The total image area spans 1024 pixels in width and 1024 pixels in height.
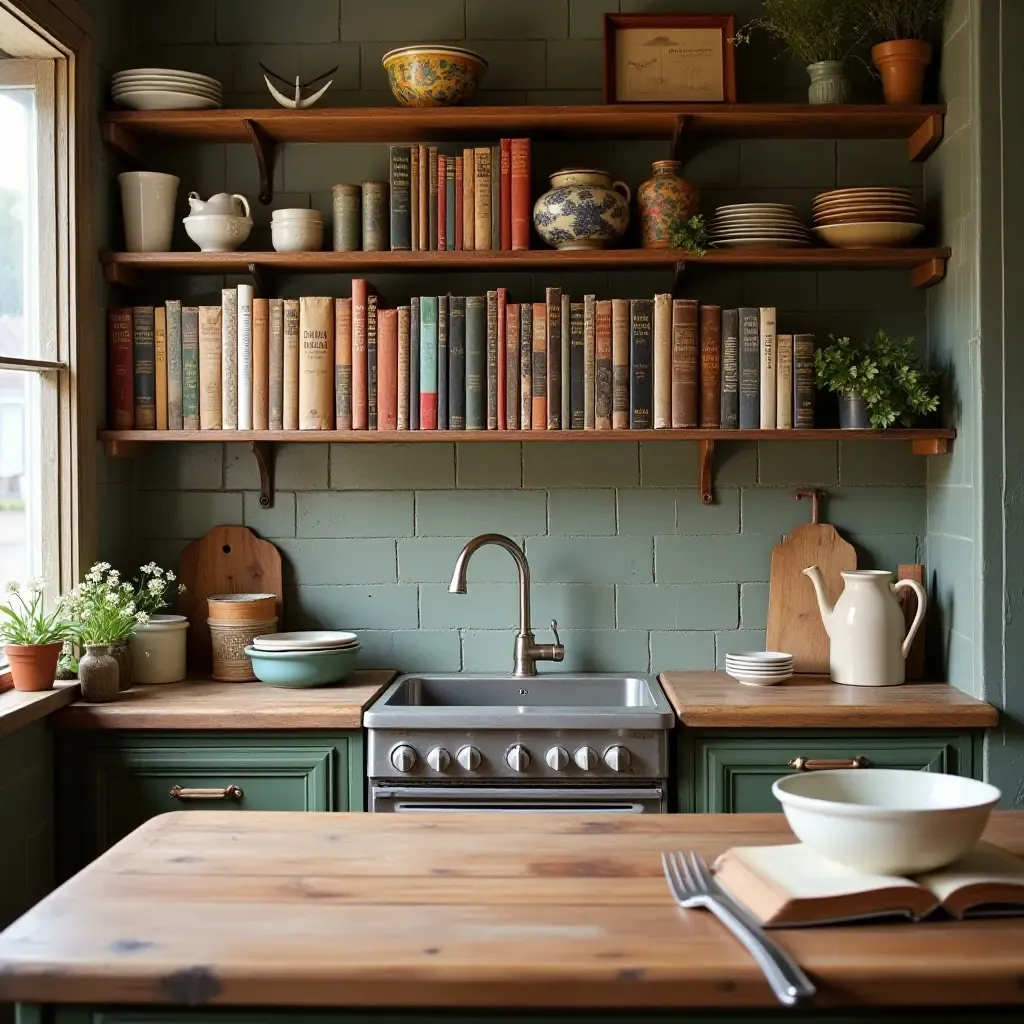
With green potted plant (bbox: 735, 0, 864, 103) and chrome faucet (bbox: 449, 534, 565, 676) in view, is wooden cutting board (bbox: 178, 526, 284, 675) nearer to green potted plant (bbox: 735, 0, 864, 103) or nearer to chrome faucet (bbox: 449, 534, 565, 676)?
chrome faucet (bbox: 449, 534, 565, 676)

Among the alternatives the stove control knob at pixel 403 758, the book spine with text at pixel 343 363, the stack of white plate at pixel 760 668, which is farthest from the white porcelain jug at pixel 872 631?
the book spine with text at pixel 343 363

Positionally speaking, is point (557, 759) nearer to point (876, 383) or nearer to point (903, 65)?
point (876, 383)

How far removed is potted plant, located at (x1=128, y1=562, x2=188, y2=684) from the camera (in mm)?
3004

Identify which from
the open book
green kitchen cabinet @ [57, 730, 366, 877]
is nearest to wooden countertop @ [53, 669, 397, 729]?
green kitchen cabinet @ [57, 730, 366, 877]

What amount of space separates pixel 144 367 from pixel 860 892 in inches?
91.2

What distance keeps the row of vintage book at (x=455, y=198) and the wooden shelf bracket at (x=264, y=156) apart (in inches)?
14.2

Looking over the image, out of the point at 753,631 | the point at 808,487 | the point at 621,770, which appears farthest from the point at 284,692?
the point at 808,487

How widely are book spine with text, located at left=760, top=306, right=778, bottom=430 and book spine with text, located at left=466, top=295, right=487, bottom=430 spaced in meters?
0.69

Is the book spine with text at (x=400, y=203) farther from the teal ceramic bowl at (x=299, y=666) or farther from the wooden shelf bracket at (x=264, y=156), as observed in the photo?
the teal ceramic bowl at (x=299, y=666)

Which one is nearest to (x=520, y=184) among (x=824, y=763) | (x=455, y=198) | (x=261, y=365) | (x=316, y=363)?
(x=455, y=198)

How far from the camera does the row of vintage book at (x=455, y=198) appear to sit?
300 cm

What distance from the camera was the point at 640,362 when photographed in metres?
3.00

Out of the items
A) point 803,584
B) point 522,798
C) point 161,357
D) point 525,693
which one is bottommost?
point 522,798

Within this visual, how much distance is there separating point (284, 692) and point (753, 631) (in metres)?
1.23
